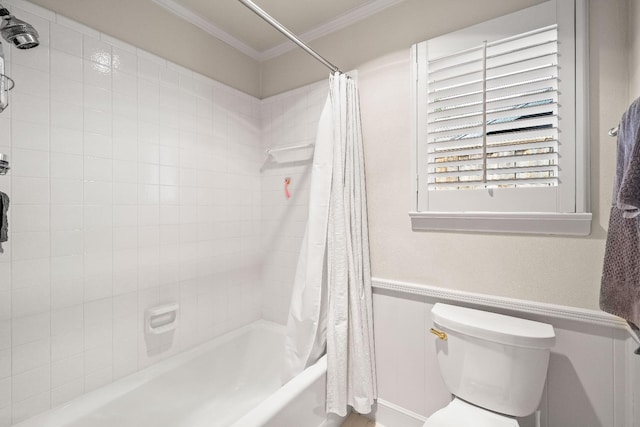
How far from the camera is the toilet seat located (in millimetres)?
1139

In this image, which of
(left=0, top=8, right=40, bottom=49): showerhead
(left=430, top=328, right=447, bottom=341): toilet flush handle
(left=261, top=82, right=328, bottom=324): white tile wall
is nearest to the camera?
(left=0, top=8, right=40, bottom=49): showerhead

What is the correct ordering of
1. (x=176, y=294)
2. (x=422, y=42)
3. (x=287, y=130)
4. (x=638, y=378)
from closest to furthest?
1. (x=638, y=378)
2. (x=422, y=42)
3. (x=176, y=294)
4. (x=287, y=130)

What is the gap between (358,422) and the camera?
1.72 m

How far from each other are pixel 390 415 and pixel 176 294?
1452 mm

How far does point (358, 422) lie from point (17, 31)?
7.63 ft

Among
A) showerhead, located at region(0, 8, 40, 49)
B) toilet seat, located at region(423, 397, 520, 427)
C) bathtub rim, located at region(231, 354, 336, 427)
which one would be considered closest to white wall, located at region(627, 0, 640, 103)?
toilet seat, located at region(423, 397, 520, 427)

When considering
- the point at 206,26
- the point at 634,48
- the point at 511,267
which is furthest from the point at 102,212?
the point at 634,48

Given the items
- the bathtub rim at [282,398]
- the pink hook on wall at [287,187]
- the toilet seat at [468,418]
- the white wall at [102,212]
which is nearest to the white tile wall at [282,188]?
the pink hook on wall at [287,187]

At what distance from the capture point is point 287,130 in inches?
86.9

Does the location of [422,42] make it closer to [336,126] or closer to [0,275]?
[336,126]

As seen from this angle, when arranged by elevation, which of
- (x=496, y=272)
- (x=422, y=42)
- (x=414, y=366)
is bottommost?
(x=414, y=366)

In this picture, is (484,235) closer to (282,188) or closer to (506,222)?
(506,222)

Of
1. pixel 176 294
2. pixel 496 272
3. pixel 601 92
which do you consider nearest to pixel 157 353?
pixel 176 294

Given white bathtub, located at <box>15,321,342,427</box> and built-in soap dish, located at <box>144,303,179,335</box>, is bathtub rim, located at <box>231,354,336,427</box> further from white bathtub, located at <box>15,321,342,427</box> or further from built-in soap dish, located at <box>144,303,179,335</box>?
built-in soap dish, located at <box>144,303,179,335</box>
